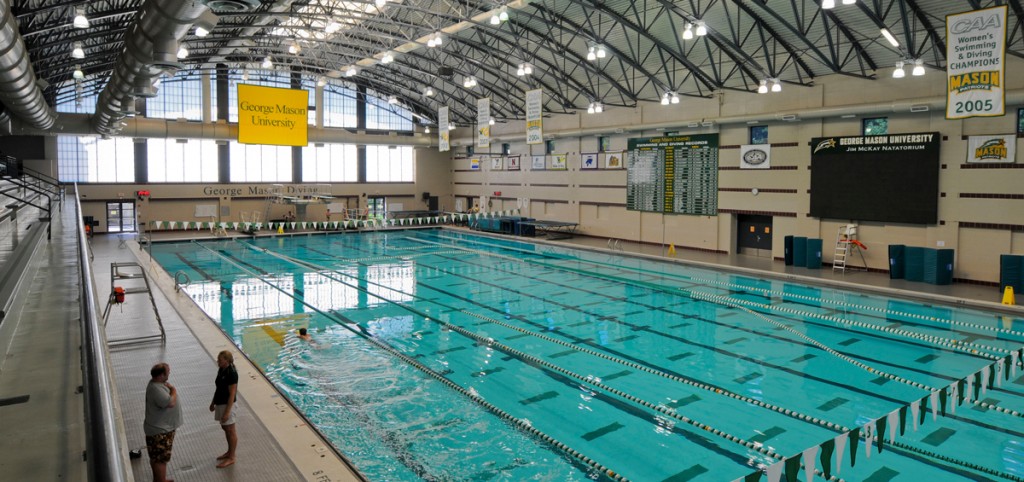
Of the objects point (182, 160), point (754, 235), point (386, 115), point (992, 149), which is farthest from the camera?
point (386, 115)

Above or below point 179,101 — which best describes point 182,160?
below

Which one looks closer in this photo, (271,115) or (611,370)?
(611,370)

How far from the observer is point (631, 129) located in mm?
29375

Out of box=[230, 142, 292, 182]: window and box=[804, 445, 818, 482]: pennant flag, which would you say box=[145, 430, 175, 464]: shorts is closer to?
box=[804, 445, 818, 482]: pennant flag

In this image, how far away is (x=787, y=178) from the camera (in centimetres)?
2427

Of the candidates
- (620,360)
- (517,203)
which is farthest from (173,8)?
(517,203)

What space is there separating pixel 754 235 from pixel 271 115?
1938 centimetres

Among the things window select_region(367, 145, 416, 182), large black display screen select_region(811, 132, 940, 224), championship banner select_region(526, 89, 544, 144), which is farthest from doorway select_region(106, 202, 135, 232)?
Result: large black display screen select_region(811, 132, 940, 224)

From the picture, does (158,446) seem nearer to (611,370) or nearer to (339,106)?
(611,370)

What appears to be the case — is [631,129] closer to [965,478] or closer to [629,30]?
[629,30]

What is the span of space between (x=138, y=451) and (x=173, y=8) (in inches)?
212

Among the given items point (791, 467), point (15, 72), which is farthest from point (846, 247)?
point (15, 72)

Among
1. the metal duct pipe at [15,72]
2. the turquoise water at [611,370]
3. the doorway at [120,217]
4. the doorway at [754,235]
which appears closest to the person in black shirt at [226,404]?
the turquoise water at [611,370]

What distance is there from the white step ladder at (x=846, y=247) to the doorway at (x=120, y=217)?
34.3 m
